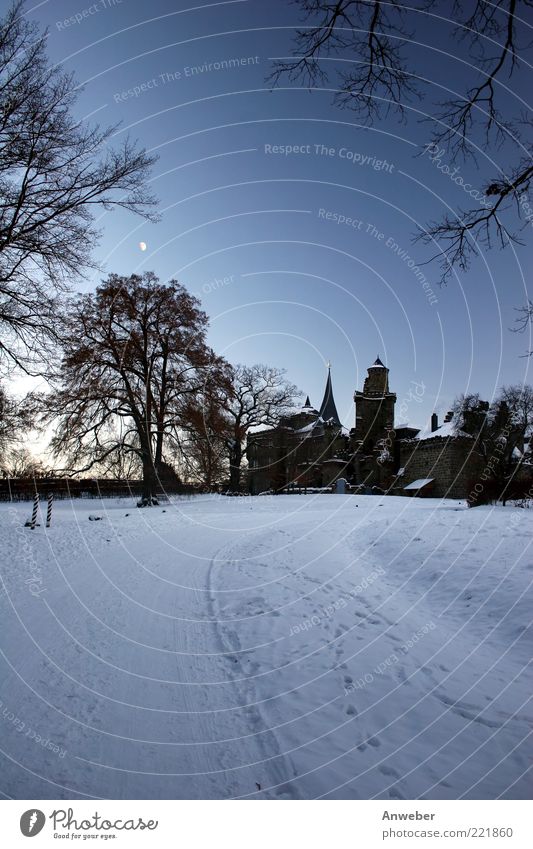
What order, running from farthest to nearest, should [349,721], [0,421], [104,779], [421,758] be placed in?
1. [0,421]
2. [349,721]
3. [421,758]
4. [104,779]

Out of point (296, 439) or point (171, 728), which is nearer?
point (171, 728)

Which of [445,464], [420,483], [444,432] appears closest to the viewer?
[445,464]

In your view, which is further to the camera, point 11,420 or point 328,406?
point 328,406

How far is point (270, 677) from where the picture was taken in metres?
3.86

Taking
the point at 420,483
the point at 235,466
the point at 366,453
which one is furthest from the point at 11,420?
the point at 366,453

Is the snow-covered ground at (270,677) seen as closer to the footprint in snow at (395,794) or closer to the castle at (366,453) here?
the footprint in snow at (395,794)

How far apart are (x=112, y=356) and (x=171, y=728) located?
2109 cm

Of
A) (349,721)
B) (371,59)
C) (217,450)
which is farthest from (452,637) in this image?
(217,450)

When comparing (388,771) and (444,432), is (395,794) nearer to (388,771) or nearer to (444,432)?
(388,771)

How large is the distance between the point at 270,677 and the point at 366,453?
4522 centimetres

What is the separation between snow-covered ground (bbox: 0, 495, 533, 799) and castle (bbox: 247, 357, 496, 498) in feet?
106

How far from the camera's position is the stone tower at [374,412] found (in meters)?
46.9
